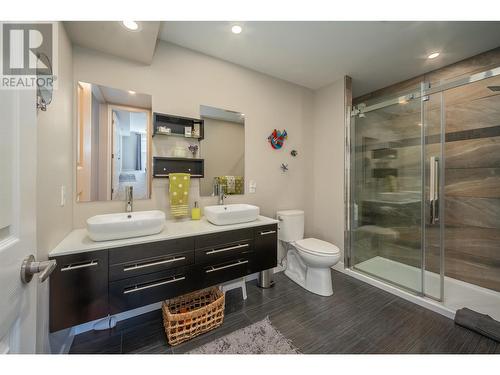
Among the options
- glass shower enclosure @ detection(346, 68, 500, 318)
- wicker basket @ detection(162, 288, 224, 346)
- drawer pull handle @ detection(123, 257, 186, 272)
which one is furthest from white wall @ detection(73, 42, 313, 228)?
wicker basket @ detection(162, 288, 224, 346)

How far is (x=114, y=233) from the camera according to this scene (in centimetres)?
125

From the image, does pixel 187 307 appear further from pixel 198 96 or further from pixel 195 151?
pixel 198 96

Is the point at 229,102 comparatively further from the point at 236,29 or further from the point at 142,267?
the point at 142,267

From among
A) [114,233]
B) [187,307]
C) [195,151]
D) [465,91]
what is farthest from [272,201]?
[465,91]

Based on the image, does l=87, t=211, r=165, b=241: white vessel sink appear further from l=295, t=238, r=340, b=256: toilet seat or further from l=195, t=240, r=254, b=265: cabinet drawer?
l=295, t=238, r=340, b=256: toilet seat

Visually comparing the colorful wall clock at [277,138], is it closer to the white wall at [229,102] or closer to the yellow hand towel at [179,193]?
the white wall at [229,102]

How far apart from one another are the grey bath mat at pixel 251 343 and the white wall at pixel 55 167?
0.95 m

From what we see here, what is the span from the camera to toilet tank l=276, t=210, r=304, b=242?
2273 mm

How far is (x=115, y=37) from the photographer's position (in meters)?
1.42

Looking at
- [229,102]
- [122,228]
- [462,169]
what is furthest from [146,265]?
[462,169]

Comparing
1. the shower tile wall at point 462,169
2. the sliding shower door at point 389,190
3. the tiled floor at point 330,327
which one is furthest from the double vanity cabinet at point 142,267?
the shower tile wall at point 462,169

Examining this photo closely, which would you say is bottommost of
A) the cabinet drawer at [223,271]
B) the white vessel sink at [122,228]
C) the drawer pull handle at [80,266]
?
the cabinet drawer at [223,271]

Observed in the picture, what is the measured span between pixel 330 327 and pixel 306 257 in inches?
24.0

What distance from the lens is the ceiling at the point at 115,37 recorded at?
1.32m
